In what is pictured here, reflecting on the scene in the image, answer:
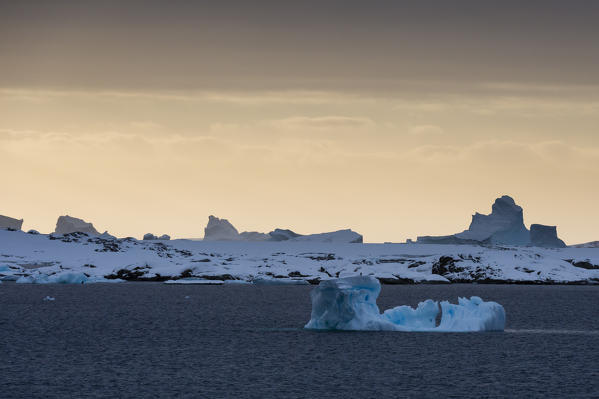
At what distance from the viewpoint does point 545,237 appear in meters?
Result: 113

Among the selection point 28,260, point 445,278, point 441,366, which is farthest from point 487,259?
point 441,366

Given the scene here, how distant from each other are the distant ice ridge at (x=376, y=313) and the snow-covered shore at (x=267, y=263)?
3808 centimetres

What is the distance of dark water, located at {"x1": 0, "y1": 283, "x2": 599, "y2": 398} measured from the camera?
17.4 m

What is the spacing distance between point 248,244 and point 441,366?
90.5 m

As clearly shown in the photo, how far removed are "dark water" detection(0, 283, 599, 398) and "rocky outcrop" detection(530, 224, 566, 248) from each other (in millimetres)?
75847

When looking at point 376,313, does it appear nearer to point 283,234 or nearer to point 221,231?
point 283,234

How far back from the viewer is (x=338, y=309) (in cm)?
2959

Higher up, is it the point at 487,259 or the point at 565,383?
the point at 487,259

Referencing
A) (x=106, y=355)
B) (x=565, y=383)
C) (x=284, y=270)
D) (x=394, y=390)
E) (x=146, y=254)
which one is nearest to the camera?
(x=394, y=390)

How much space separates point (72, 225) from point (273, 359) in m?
122

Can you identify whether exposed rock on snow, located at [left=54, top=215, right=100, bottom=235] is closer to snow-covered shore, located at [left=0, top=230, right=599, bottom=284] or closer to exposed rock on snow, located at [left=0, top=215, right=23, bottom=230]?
exposed rock on snow, located at [left=0, top=215, right=23, bottom=230]

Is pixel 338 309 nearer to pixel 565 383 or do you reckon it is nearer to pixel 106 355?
pixel 106 355

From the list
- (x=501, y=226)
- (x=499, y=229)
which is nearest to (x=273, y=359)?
(x=499, y=229)

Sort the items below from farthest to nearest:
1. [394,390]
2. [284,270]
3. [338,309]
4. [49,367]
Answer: [284,270], [338,309], [49,367], [394,390]
